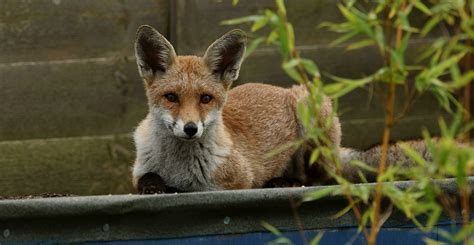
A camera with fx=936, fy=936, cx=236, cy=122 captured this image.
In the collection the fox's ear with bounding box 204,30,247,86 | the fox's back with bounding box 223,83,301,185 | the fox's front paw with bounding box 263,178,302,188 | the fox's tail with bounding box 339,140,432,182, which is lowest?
the fox's front paw with bounding box 263,178,302,188

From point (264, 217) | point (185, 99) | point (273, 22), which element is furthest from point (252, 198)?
point (273, 22)

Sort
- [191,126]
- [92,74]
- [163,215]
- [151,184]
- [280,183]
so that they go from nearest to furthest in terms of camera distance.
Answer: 1. [163,215]
2. [191,126]
3. [151,184]
4. [280,183]
5. [92,74]

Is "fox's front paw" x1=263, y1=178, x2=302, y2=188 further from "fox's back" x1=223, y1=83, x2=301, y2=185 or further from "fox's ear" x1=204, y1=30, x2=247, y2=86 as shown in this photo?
"fox's ear" x1=204, y1=30, x2=247, y2=86

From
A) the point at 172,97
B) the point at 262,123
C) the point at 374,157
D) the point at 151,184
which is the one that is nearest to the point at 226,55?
the point at 172,97

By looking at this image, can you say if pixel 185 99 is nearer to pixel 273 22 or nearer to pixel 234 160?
pixel 234 160

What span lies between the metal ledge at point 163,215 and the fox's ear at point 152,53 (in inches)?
51.3

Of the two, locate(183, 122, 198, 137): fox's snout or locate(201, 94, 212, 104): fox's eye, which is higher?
locate(201, 94, 212, 104): fox's eye

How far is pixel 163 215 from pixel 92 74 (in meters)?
3.09

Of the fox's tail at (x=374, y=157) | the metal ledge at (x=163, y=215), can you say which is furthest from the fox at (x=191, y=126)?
the metal ledge at (x=163, y=215)

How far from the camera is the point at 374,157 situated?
5855 millimetres

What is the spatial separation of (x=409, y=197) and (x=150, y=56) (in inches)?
101

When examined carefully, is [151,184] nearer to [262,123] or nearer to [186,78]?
[186,78]

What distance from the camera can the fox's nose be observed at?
4.75m

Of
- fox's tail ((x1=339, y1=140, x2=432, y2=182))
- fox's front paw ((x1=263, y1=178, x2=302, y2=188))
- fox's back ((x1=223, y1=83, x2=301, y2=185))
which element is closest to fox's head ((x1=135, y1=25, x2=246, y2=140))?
fox's back ((x1=223, y1=83, x2=301, y2=185))
